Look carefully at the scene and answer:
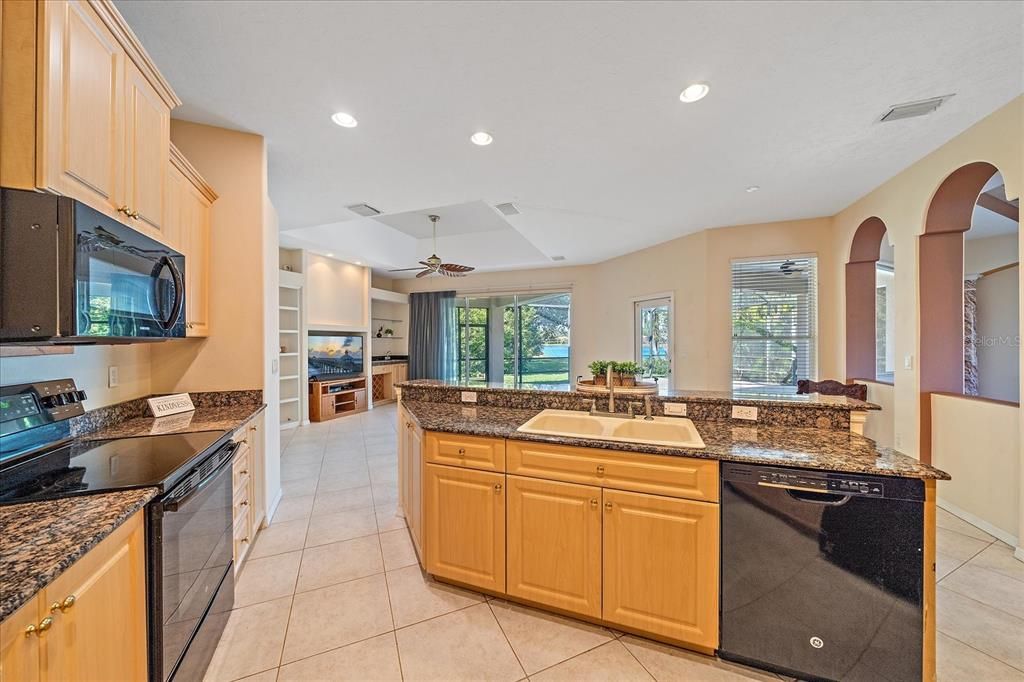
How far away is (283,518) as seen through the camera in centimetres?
287

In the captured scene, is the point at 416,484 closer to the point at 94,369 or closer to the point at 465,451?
the point at 465,451

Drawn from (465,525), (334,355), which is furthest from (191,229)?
(334,355)

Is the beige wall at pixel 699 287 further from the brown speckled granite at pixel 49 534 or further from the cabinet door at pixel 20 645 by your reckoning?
the cabinet door at pixel 20 645

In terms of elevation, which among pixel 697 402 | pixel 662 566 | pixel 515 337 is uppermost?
pixel 515 337

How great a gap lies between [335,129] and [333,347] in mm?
4700

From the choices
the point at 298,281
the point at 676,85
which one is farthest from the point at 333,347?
the point at 676,85

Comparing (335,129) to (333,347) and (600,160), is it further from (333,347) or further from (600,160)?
(333,347)

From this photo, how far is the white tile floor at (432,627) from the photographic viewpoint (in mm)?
1570

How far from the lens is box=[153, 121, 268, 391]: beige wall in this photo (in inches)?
97.4

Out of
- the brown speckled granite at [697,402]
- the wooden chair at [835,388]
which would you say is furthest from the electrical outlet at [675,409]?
the wooden chair at [835,388]

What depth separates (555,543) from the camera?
1.80 metres

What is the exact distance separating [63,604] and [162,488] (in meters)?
0.41

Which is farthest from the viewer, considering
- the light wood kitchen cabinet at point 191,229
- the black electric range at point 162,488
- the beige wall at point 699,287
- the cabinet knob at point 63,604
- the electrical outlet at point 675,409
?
the beige wall at point 699,287

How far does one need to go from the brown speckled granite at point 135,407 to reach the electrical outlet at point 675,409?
8.31 feet
